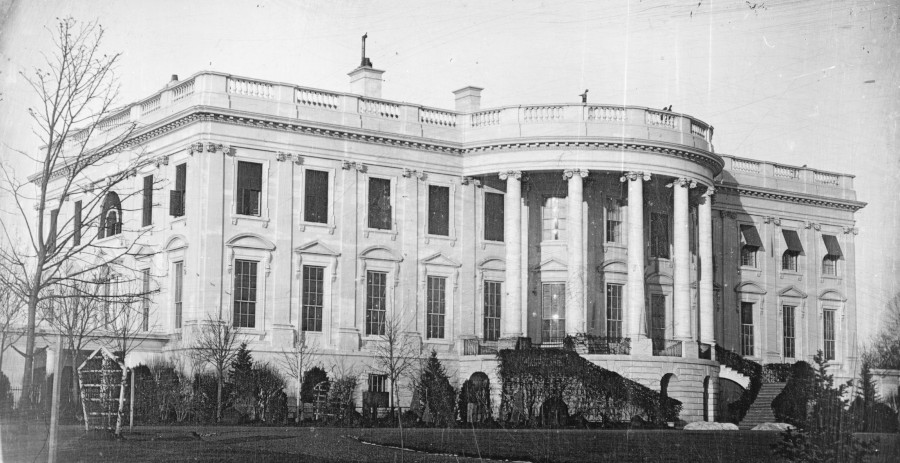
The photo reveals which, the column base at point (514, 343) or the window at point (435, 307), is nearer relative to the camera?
the column base at point (514, 343)

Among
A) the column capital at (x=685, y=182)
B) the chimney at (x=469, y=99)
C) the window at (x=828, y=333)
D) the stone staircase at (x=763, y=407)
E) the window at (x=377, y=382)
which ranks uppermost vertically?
the chimney at (x=469, y=99)

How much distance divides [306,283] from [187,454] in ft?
74.9

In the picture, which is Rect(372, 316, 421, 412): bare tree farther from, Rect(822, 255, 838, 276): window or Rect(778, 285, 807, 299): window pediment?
Rect(822, 255, 838, 276): window

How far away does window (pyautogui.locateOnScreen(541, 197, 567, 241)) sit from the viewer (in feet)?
167

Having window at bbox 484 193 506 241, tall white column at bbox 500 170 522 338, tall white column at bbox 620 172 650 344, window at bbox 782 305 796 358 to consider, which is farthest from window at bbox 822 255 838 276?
tall white column at bbox 500 170 522 338

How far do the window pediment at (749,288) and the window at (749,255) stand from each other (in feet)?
3.11

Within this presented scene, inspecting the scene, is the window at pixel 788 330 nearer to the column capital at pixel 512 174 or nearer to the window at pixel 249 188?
the column capital at pixel 512 174

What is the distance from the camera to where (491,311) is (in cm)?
5050

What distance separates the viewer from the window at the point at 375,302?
47.5 meters

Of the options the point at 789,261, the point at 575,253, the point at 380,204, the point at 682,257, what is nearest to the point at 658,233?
the point at 682,257

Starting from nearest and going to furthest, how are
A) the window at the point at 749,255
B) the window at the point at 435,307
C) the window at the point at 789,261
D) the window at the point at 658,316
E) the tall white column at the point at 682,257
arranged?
the window at the point at 435,307
the tall white column at the point at 682,257
the window at the point at 658,316
the window at the point at 749,255
the window at the point at 789,261

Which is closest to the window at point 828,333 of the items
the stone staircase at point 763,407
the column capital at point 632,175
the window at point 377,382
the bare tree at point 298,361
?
the stone staircase at point 763,407

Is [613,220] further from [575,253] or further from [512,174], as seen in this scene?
[512,174]

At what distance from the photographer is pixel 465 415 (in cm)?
4425
